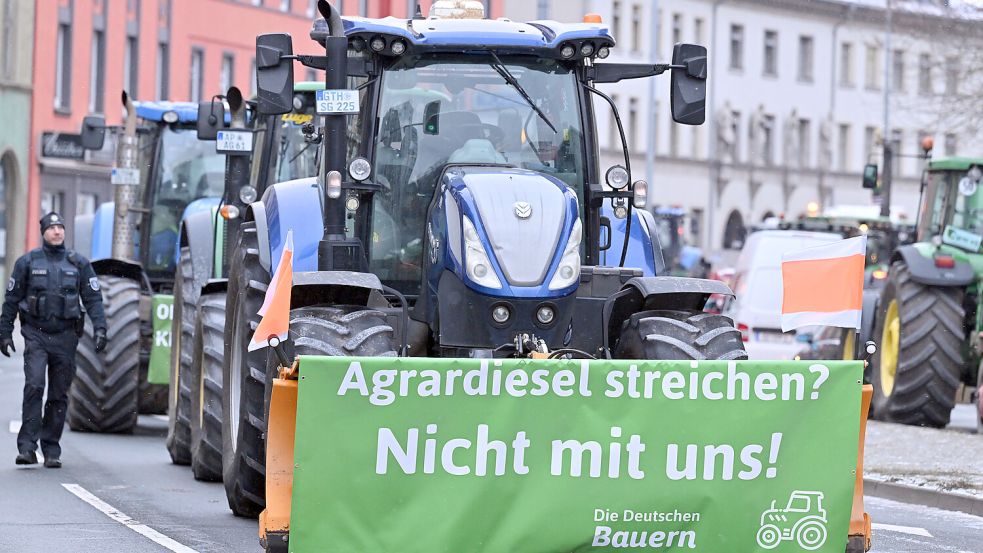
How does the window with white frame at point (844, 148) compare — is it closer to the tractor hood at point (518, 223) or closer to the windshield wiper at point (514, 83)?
the windshield wiper at point (514, 83)

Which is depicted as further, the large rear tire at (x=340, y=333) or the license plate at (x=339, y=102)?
the license plate at (x=339, y=102)

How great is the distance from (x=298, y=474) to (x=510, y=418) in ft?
2.99

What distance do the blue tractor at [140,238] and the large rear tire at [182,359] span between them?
5.01 ft

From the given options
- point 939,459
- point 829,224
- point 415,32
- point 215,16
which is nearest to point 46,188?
point 215,16

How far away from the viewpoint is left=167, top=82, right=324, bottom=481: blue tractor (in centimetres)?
1556

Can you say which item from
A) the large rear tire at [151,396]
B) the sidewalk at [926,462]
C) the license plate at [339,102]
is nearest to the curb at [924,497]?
the sidewalk at [926,462]

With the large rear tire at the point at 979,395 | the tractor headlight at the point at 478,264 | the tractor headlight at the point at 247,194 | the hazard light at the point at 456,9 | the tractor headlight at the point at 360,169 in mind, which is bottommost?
the large rear tire at the point at 979,395

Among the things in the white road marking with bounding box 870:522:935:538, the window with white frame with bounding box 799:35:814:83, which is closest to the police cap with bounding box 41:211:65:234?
the white road marking with bounding box 870:522:935:538

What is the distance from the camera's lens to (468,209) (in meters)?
10.5

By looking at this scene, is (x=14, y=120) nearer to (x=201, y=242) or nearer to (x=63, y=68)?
(x=63, y=68)

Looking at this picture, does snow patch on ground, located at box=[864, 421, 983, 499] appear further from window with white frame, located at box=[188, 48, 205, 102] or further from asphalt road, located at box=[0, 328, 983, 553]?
window with white frame, located at box=[188, 48, 205, 102]

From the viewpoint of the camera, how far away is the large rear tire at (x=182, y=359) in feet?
Answer: 51.5

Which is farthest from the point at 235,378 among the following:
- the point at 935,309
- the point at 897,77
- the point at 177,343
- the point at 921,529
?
the point at 897,77

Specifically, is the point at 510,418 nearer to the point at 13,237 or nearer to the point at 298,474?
the point at 298,474
